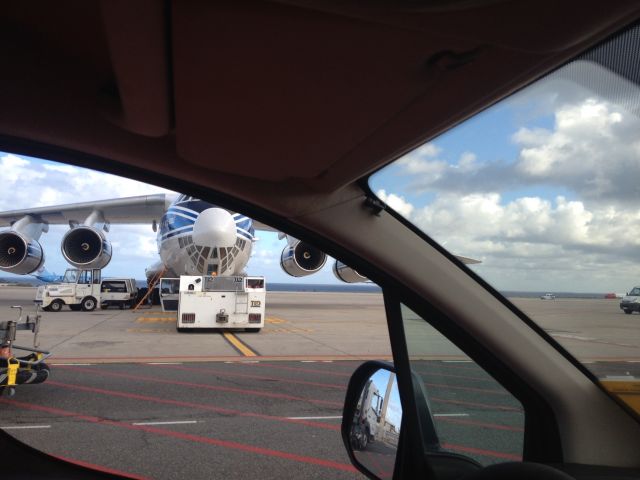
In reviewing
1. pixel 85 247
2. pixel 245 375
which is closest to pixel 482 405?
pixel 245 375

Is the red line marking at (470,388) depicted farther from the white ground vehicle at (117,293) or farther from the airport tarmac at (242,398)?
the white ground vehicle at (117,293)

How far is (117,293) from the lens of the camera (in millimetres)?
21047

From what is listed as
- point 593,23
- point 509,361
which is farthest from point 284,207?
point 593,23

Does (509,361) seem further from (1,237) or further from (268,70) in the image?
(1,237)

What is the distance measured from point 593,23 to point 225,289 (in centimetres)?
1194

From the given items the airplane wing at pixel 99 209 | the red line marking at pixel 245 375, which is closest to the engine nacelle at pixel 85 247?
the airplane wing at pixel 99 209

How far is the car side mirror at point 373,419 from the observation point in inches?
76.0

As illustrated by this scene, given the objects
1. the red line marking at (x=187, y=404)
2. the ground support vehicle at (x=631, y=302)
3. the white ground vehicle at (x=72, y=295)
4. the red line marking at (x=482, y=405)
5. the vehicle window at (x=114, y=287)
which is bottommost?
the red line marking at (x=187, y=404)

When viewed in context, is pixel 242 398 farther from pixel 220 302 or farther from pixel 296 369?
pixel 220 302

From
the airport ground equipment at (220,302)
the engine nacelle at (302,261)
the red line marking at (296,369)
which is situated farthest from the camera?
the engine nacelle at (302,261)

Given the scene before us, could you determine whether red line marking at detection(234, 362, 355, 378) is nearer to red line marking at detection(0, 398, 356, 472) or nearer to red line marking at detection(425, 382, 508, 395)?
red line marking at detection(0, 398, 356, 472)

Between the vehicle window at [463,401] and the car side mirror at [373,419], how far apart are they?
16 cm

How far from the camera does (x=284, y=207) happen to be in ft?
6.98

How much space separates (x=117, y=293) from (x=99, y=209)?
380 centimetres
